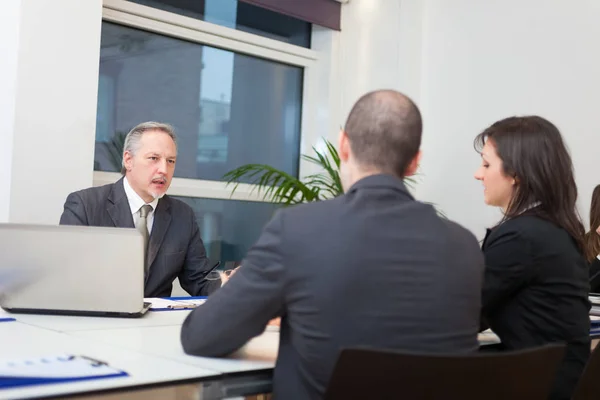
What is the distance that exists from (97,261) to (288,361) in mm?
747

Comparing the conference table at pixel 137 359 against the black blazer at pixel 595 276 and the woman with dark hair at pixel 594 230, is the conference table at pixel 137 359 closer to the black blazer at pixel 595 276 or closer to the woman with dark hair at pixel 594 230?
the black blazer at pixel 595 276

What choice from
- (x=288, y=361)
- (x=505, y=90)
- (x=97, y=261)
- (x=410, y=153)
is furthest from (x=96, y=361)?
(x=505, y=90)

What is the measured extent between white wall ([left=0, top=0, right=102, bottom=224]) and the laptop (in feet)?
4.05

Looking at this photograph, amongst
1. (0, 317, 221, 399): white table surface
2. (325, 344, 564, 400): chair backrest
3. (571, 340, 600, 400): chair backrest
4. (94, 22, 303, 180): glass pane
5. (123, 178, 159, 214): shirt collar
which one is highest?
(94, 22, 303, 180): glass pane

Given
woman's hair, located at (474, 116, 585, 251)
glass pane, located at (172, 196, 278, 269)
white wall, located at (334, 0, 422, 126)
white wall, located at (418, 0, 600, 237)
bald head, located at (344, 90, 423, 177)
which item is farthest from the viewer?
Answer: white wall, located at (334, 0, 422, 126)

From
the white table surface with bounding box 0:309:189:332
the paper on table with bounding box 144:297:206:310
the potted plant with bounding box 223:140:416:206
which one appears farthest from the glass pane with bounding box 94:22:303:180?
the white table surface with bounding box 0:309:189:332

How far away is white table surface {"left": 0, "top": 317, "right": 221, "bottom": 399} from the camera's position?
1297 millimetres

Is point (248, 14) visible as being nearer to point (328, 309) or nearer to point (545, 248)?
point (545, 248)

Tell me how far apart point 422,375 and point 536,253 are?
2.94 feet

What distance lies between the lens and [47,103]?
3.38m

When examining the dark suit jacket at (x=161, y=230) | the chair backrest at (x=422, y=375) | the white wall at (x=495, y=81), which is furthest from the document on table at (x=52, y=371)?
the white wall at (x=495, y=81)

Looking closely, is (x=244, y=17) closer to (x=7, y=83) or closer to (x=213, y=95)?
(x=213, y=95)

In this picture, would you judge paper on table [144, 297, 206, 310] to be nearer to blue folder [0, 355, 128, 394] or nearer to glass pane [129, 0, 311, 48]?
blue folder [0, 355, 128, 394]

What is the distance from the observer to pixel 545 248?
2.03m
